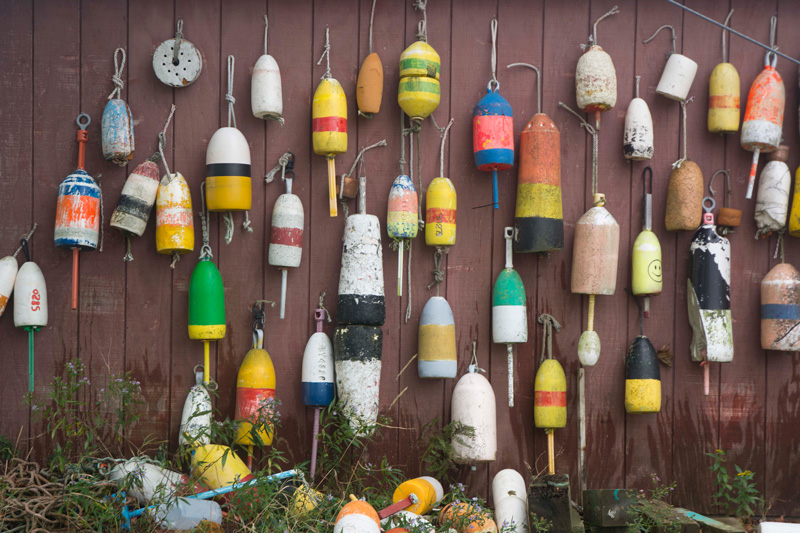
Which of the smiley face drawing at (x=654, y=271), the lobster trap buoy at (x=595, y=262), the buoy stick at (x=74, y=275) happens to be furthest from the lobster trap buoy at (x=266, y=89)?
the smiley face drawing at (x=654, y=271)

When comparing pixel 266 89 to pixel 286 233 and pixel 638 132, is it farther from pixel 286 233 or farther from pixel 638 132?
pixel 638 132

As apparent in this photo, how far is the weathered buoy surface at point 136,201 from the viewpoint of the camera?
11.0ft

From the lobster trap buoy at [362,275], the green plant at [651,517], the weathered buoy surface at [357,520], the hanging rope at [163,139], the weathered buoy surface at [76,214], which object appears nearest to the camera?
the weathered buoy surface at [357,520]

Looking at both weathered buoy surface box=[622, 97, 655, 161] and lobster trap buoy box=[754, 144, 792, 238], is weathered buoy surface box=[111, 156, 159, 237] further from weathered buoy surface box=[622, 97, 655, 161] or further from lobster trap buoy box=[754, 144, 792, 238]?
lobster trap buoy box=[754, 144, 792, 238]

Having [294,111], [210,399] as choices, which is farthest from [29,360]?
[294,111]

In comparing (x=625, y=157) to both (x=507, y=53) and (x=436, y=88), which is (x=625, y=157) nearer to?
(x=507, y=53)

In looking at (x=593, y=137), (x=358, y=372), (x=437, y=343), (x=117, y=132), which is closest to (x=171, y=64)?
(x=117, y=132)

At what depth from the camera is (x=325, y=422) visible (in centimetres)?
341

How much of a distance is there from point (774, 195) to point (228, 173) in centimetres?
259

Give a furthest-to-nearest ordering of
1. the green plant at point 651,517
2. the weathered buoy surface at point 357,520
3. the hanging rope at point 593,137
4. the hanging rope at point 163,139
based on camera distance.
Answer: the hanging rope at point 593,137 → the hanging rope at point 163,139 → the green plant at point 651,517 → the weathered buoy surface at point 357,520

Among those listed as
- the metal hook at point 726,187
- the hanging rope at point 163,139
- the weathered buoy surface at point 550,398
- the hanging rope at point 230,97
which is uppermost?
the hanging rope at point 230,97

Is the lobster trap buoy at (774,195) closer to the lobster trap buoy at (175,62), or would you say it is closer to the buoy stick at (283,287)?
the buoy stick at (283,287)

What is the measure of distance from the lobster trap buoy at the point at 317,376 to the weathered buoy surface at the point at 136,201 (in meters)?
0.95

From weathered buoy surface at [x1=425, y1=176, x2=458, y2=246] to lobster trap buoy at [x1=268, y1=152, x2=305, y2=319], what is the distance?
60 centimetres
